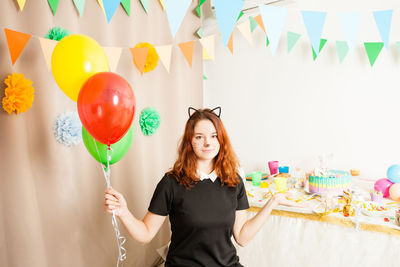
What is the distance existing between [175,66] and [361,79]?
1.37m

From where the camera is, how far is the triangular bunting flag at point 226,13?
1.49 m

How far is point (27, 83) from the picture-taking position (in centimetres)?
125

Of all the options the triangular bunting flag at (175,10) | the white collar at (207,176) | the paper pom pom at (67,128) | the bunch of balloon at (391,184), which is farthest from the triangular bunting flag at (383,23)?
the paper pom pom at (67,128)

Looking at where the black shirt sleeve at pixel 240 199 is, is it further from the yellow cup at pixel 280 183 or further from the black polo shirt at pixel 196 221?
the yellow cup at pixel 280 183

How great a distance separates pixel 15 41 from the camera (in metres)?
1.22

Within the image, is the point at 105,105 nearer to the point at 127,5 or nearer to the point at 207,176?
the point at 207,176

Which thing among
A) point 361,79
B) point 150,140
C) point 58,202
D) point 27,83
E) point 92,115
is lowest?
point 58,202

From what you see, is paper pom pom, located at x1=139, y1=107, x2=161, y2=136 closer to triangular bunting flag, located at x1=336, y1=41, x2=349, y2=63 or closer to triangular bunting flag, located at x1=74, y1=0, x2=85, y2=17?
triangular bunting flag, located at x1=74, y1=0, x2=85, y2=17

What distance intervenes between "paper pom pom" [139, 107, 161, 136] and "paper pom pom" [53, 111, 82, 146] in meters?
0.52

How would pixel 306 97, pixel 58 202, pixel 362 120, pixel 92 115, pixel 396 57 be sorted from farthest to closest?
pixel 306 97 → pixel 362 120 → pixel 396 57 → pixel 58 202 → pixel 92 115

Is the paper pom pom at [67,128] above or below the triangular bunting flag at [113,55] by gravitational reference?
below

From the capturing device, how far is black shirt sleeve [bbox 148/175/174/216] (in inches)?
48.9

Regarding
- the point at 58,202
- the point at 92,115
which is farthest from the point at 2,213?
the point at 92,115

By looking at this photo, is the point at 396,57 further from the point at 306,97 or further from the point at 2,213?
the point at 2,213
